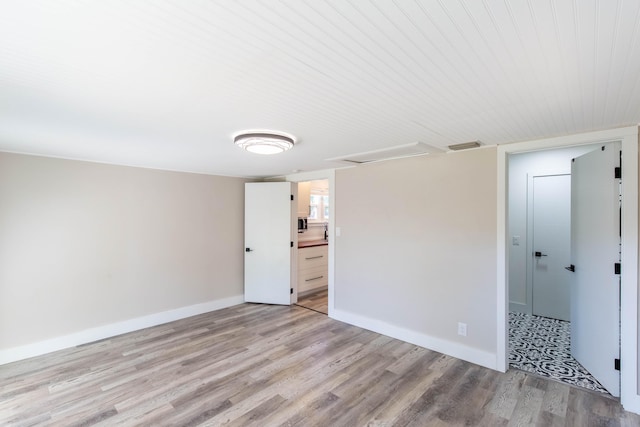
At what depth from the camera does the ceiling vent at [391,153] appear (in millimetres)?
2939

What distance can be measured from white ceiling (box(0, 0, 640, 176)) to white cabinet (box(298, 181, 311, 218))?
3.41m

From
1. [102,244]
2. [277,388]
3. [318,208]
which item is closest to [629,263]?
[277,388]

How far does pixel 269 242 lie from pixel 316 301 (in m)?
1.32

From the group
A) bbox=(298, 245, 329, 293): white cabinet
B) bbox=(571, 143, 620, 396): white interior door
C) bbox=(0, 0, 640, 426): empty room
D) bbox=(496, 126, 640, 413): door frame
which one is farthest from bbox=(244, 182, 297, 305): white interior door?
bbox=(496, 126, 640, 413): door frame

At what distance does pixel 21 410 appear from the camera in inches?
89.4

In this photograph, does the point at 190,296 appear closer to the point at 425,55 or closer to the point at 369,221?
the point at 369,221

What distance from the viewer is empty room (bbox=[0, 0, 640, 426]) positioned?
1.17m

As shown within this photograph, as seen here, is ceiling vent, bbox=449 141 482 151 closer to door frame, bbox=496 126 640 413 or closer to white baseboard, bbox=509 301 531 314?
door frame, bbox=496 126 640 413

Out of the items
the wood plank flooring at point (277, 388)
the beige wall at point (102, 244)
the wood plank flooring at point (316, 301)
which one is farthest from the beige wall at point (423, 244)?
the beige wall at point (102, 244)

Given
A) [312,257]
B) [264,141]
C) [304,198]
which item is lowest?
[312,257]

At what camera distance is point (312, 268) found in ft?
18.1

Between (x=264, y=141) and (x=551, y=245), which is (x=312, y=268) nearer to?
(x=264, y=141)

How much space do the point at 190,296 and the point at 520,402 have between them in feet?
13.5

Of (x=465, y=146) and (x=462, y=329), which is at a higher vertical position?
(x=465, y=146)
